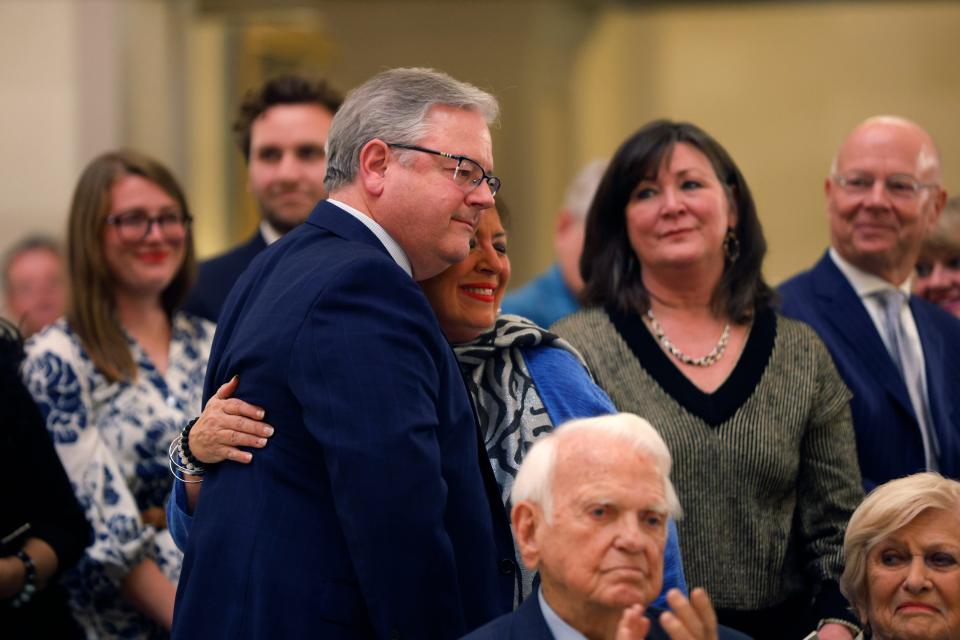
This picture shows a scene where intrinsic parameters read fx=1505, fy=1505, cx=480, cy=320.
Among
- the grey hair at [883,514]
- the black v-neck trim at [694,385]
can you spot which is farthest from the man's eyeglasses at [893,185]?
the grey hair at [883,514]

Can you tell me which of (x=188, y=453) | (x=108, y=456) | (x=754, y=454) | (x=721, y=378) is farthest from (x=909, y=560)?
(x=108, y=456)

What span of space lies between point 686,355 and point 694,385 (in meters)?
0.13

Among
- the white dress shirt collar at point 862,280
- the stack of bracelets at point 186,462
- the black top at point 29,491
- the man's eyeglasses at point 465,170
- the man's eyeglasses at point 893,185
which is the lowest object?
the black top at point 29,491

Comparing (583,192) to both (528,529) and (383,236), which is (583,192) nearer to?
(383,236)

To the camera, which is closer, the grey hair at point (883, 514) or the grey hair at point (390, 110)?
the grey hair at point (390, 110)

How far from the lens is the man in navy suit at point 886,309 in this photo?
4.05 meters

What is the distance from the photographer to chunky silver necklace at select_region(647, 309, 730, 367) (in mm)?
3828

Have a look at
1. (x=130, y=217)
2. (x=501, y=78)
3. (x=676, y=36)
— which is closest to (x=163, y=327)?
(x=130, y=217)

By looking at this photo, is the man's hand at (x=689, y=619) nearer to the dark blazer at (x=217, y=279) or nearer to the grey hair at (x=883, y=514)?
the grey hair at (x=883, y=514)

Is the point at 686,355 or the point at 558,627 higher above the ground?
the point at 686,355

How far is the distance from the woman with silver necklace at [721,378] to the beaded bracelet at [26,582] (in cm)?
147

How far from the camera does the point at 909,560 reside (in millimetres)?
3332

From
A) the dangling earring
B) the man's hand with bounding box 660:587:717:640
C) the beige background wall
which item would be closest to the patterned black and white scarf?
the man's hand with bounding box 660:587:717:640

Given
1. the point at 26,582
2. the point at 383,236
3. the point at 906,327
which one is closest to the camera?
the point at 383,236
